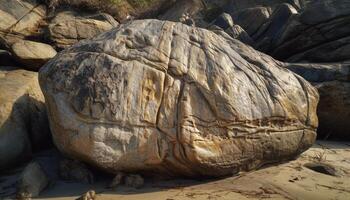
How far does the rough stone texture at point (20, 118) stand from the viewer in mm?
6145

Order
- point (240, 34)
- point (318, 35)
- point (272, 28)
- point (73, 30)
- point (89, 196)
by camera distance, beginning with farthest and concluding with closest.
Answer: point (240, 34) < point (272, 28) < point (318, 35) < point (73, 30) < point (89, 196)

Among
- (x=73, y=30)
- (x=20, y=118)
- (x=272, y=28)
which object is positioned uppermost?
(x=272, y=28)

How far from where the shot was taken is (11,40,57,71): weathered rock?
7.69m

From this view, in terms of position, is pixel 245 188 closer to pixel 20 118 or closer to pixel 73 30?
pixel 20 118

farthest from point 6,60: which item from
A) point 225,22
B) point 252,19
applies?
point 252,19

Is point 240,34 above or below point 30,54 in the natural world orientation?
above

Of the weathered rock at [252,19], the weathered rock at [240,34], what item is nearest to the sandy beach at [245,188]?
the weathered rock at [240,34]

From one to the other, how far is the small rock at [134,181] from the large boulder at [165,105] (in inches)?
3.2

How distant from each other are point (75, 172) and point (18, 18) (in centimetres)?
537

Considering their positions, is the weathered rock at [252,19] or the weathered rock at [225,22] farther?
the weathered rock at [225,22]

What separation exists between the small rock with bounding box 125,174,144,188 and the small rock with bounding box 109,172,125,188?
0.06m

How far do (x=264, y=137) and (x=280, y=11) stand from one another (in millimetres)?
6136

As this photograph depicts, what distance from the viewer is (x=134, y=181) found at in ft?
18.1

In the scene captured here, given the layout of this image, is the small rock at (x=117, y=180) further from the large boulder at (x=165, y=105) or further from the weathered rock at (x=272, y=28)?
the weathered rock at (x=272, y=28)
